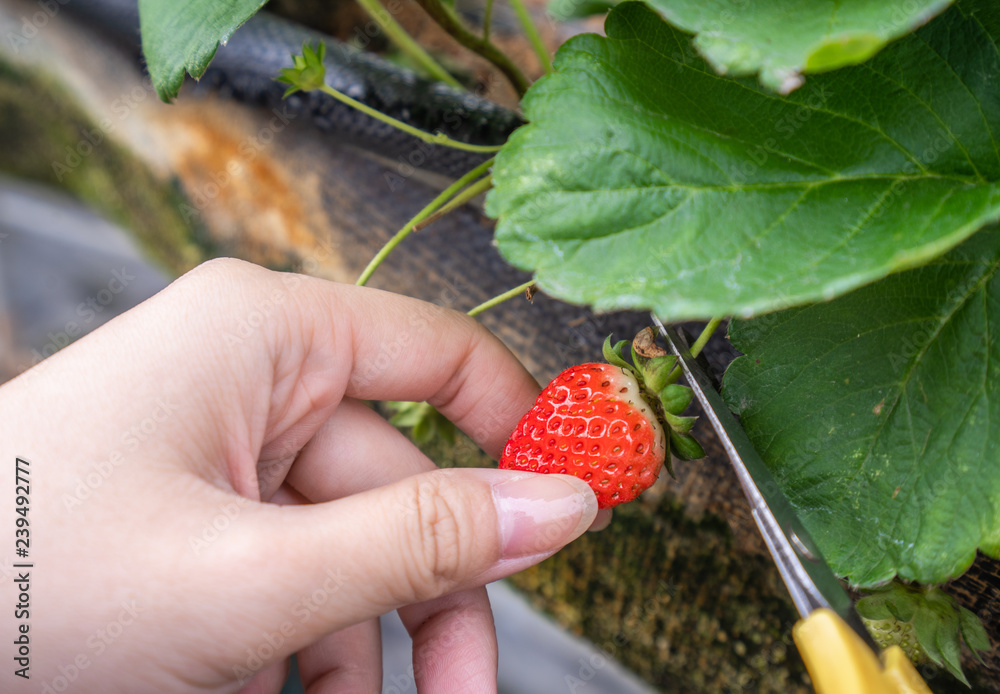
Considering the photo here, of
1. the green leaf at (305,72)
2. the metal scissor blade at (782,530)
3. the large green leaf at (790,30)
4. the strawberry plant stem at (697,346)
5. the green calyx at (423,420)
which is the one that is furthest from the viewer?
the green calyx at (423,420)

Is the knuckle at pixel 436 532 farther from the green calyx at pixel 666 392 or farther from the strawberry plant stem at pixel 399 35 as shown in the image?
the strawberry plant stem at pixel 399 35

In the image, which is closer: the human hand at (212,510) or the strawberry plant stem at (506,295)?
the human hand at (212,510)

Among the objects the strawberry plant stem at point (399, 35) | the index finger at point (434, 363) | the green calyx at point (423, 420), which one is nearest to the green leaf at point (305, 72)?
the strawberry plant stem at point (399, 35)

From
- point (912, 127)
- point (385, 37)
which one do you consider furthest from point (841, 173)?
point (385, 37)

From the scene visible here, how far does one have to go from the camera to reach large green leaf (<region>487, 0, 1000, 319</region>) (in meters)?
0.37

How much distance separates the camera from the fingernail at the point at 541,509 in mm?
449

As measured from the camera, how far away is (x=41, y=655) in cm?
40

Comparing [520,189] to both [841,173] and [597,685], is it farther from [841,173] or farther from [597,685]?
[597,685]

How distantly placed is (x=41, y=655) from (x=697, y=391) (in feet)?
1.38

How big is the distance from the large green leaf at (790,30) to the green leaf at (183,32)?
296mm

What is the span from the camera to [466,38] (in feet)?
2.28

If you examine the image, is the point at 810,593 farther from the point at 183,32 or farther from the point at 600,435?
the point at 183,32

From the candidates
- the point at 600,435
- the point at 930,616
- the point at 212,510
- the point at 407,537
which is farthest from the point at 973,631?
the point at 212,510

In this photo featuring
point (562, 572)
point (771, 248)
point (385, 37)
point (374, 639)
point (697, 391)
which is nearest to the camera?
point (771, 248)
